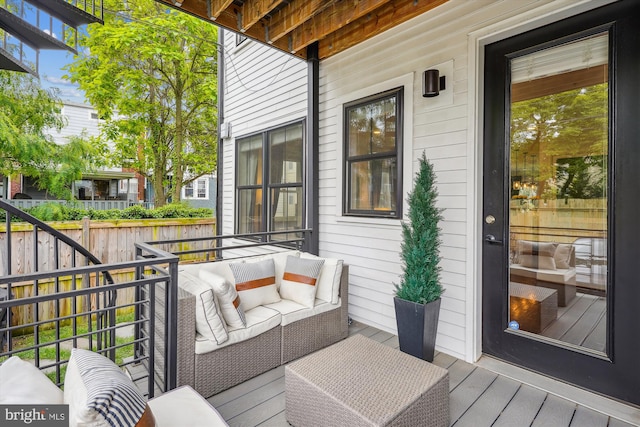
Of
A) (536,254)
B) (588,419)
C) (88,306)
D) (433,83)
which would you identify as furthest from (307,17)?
(588,419)

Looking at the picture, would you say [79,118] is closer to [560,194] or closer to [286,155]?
[286,155]

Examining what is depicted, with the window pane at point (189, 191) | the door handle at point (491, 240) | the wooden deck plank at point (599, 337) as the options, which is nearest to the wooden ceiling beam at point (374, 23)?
the door handle at point (491, 240)

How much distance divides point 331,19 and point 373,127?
3.74 feet

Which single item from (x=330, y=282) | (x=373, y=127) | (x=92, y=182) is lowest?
(x=330, y=282)

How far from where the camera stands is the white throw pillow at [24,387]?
3.17ft

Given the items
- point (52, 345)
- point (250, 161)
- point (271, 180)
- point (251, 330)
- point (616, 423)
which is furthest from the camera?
point (250, 161)

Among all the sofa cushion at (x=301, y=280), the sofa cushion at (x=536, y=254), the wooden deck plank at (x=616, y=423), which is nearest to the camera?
the wooden deck plank at (x=616, y=423)

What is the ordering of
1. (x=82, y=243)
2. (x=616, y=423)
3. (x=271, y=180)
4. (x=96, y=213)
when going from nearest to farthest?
(x=616, y=423)
(x=82, y=243)
(x=271, y=180)
(x=96, y=213)

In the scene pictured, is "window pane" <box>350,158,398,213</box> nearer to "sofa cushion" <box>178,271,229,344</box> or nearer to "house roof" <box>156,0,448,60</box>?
"house roof" <box>156,0,448,60</box>

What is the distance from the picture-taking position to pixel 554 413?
2.06 metres

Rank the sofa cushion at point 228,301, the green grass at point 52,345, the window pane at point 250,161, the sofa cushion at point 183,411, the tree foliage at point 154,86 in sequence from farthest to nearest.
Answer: the tree foliage at point 154,86 < the window pane at point 250,161 < the green grass at point 52,345 < the sofa cushion at point 228,301 < the sofa cushion at point 183,411

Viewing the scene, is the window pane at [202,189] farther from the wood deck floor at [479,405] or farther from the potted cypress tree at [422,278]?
the potted cypress tree at [422,278]

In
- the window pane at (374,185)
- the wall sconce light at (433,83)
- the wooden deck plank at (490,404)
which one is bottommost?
the wooden deck plank at (490,404)

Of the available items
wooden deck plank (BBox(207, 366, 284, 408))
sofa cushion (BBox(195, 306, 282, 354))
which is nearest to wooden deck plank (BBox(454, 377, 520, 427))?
wooden deck plank (BBox(207, 366, 284, 408))
